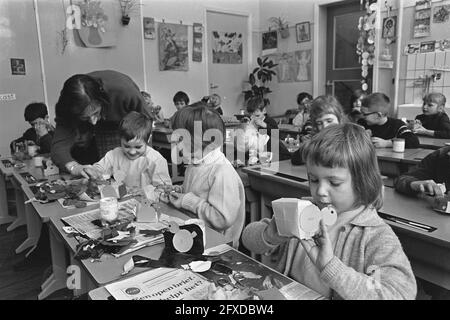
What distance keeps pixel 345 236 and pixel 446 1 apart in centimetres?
462

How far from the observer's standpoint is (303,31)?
20.9ft

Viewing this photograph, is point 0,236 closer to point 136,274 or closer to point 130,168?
point 130,168

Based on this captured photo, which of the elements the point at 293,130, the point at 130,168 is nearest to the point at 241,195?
the point at 130,168

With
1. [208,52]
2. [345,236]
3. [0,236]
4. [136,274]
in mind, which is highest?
[208,52]

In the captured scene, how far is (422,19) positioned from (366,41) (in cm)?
80

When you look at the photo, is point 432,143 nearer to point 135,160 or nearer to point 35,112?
point 135,160

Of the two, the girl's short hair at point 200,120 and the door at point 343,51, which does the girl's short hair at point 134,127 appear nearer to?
the girl's short hair at point 200,120

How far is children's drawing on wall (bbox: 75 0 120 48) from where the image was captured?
17.2 ft

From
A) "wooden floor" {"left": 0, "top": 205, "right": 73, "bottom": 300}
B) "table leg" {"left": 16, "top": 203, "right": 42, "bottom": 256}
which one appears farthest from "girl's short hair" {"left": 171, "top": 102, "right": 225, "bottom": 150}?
"table leg" {"left": 16, "top": 203, "right": 42, "bottom": 256}

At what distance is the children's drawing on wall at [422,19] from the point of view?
469cm

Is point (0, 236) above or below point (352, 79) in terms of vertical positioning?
below

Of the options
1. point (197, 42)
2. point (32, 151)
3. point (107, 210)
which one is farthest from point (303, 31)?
point (107, 210)

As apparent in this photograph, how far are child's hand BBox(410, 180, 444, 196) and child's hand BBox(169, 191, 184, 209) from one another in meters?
1.14
